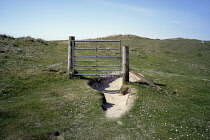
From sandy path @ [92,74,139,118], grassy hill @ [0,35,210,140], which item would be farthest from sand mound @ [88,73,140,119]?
grassy hill @ [0,35,210,140]

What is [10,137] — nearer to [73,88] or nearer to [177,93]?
[73,88]

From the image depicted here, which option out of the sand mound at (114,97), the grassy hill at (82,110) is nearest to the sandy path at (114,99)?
the sand mound at (114,97)

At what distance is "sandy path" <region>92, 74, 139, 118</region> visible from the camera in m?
9.00

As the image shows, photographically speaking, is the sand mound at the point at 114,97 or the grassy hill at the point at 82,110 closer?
the grassy hill at the point at 82,110

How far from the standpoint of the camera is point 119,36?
45312mm

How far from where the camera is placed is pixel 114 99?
11500 mm

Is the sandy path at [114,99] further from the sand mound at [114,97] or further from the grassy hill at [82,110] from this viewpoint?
the grassy hill at [82,110]

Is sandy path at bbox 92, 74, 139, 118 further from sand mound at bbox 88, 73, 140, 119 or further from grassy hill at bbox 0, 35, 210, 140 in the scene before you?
grassy hill at bbox 0, 35, 210, 140

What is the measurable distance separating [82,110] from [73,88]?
300 cm

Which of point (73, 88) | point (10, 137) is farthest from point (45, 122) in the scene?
point (73, 88)

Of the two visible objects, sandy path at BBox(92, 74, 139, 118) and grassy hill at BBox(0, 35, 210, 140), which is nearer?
grassy hill at BBox(0, 35, 210, 140)

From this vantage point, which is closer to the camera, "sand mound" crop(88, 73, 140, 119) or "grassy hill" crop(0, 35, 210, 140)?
"grassy hill" crop(0, 35, 210, 140)

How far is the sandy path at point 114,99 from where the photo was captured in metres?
9.00

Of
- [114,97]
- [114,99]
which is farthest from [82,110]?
[114,97]
